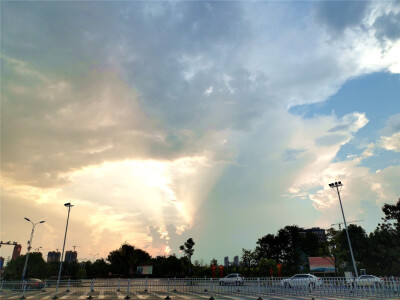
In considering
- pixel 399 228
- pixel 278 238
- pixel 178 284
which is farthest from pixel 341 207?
pixel 278 238

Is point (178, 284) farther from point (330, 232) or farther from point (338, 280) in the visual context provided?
point (330, 232)

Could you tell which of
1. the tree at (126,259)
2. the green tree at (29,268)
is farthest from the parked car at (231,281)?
the green tree at (29,268)

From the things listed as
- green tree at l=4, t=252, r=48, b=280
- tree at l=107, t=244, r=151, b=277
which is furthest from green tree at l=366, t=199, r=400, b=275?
green tree at l=4, t=252, r=48, b=280

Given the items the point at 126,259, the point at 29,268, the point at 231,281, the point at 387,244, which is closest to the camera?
the point at 231,281

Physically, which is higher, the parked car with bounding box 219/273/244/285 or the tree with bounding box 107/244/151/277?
the tree with bounding box 107/244/151/277

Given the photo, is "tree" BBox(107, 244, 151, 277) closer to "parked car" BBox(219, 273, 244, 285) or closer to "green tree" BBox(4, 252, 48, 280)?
"green tree" BBox(4, 252, 48, 280)

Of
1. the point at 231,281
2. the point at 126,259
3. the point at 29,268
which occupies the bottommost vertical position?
the point at 231,281

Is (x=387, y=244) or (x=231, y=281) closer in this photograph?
(x=231, y=281)

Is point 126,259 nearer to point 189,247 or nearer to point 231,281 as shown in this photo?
point 189,247

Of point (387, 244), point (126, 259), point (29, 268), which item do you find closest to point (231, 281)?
point (387, 244)

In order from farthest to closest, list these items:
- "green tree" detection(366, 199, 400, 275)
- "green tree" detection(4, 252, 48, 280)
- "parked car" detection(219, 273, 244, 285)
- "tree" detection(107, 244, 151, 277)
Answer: "tree" detection(107, 244, 151, 277) < "green tree" detection(4, 252, 48, 280) < "green tree" detection(366, 199, 400, 275) < "parked car" detection(219, 273, 244, 285)

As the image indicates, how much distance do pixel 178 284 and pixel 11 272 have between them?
54.3 metres

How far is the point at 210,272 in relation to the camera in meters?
50.9

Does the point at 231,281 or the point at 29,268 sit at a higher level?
the point at 29,268
